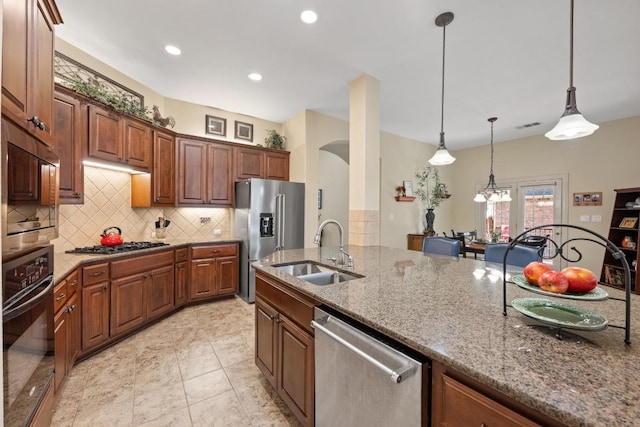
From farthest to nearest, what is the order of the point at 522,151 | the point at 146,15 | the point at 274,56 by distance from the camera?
the point at 522,151 < the point at 274,56 < the point at 146,15

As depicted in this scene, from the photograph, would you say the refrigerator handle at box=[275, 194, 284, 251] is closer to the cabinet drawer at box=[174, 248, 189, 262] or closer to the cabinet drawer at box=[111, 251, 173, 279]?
the cabinet drawer at box=[174, 248, 189, 262]

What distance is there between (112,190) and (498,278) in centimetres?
386

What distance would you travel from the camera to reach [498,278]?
1573 millimetres

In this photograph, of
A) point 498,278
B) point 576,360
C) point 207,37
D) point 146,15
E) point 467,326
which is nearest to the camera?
point 576,360

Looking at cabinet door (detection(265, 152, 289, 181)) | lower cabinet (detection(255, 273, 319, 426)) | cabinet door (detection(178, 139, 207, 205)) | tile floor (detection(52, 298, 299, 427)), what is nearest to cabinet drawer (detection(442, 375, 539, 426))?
lower cabinet (detection(255, 273, 319, 426))

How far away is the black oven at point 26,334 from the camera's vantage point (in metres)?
0.96

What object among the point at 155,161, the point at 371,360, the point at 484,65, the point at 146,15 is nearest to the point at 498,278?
the point at 371,360

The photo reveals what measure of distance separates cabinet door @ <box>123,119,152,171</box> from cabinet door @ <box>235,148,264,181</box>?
115cm

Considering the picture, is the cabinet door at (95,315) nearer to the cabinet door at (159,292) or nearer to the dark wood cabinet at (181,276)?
the cabinet door at (159,292)

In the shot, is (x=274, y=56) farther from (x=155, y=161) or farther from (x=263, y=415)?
(x=263, y=415)

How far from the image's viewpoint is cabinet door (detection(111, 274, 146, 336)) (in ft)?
8.09

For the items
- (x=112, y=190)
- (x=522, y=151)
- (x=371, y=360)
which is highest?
(x=522, y=151)

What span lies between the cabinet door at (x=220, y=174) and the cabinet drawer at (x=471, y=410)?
3665 millimetres

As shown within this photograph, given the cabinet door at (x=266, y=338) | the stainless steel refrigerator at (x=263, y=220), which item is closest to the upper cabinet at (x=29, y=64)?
the cabinet door at (x=266, y=338)
